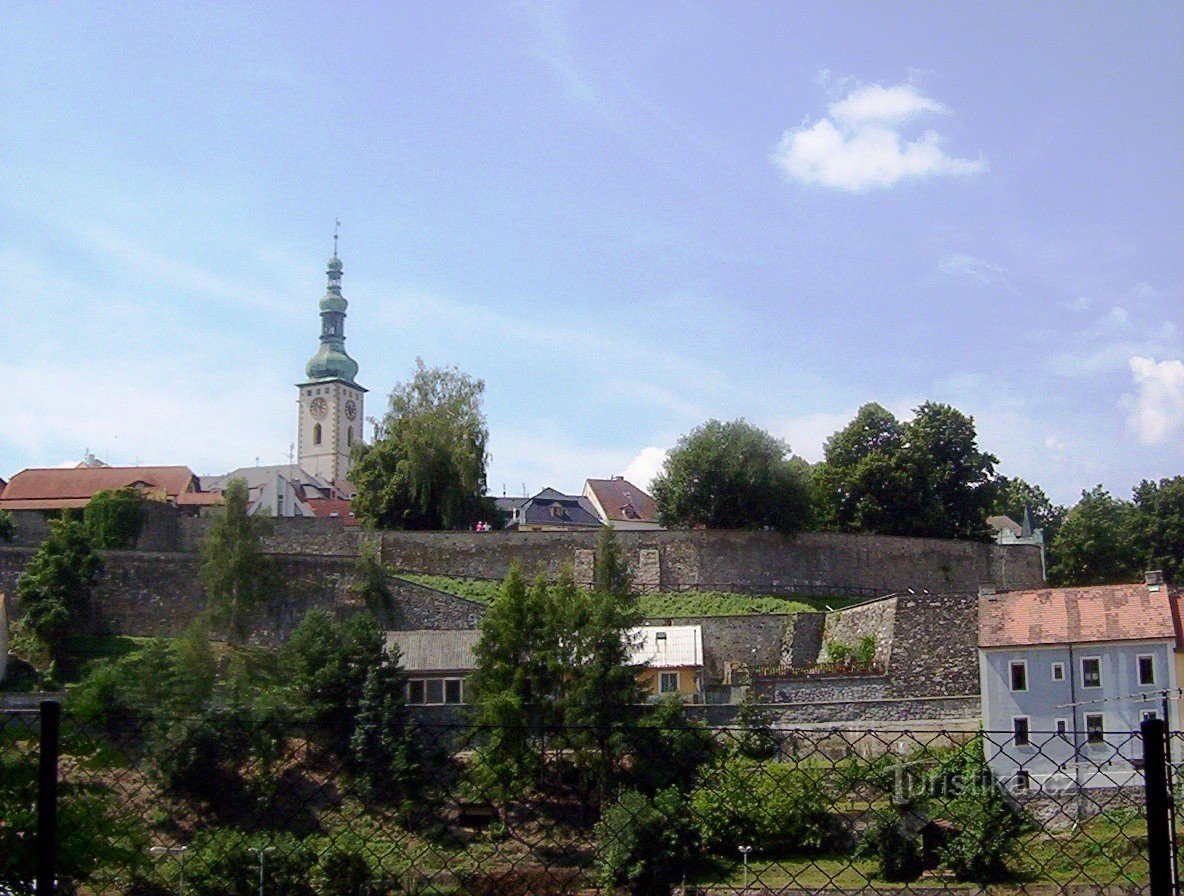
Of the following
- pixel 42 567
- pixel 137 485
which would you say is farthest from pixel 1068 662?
pixel 137 485

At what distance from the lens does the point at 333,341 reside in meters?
90.0

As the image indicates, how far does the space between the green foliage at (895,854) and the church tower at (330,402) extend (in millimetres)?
72754

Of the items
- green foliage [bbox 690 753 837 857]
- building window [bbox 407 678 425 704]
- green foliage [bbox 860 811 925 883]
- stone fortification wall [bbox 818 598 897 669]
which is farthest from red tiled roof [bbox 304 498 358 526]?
green foliage [bbox 690 753 837 857]

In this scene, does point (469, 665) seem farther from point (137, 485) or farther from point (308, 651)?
point (137, 485)

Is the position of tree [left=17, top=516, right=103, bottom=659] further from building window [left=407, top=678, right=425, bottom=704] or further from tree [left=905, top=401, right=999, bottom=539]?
tree [left=905, top=401, right=999, bottom=539]

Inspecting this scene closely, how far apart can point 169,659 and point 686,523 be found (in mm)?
18489

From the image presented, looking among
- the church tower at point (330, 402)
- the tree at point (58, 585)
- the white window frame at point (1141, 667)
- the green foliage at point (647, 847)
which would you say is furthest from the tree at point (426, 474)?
the church tower at point (330, 402)

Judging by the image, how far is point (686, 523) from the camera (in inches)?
1758

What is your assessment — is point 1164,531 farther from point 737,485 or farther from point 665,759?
point 665,759

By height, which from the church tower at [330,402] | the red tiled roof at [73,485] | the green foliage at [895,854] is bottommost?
the green foliage at [895,854]

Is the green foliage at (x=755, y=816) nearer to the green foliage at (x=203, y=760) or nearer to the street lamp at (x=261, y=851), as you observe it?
the street lamp at (x=261, y=851)

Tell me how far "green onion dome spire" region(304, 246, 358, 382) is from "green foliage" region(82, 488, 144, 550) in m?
47.2

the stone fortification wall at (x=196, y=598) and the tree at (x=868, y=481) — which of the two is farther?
the tree at (x=868, y=481)

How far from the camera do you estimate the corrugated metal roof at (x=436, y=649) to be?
109 ft
